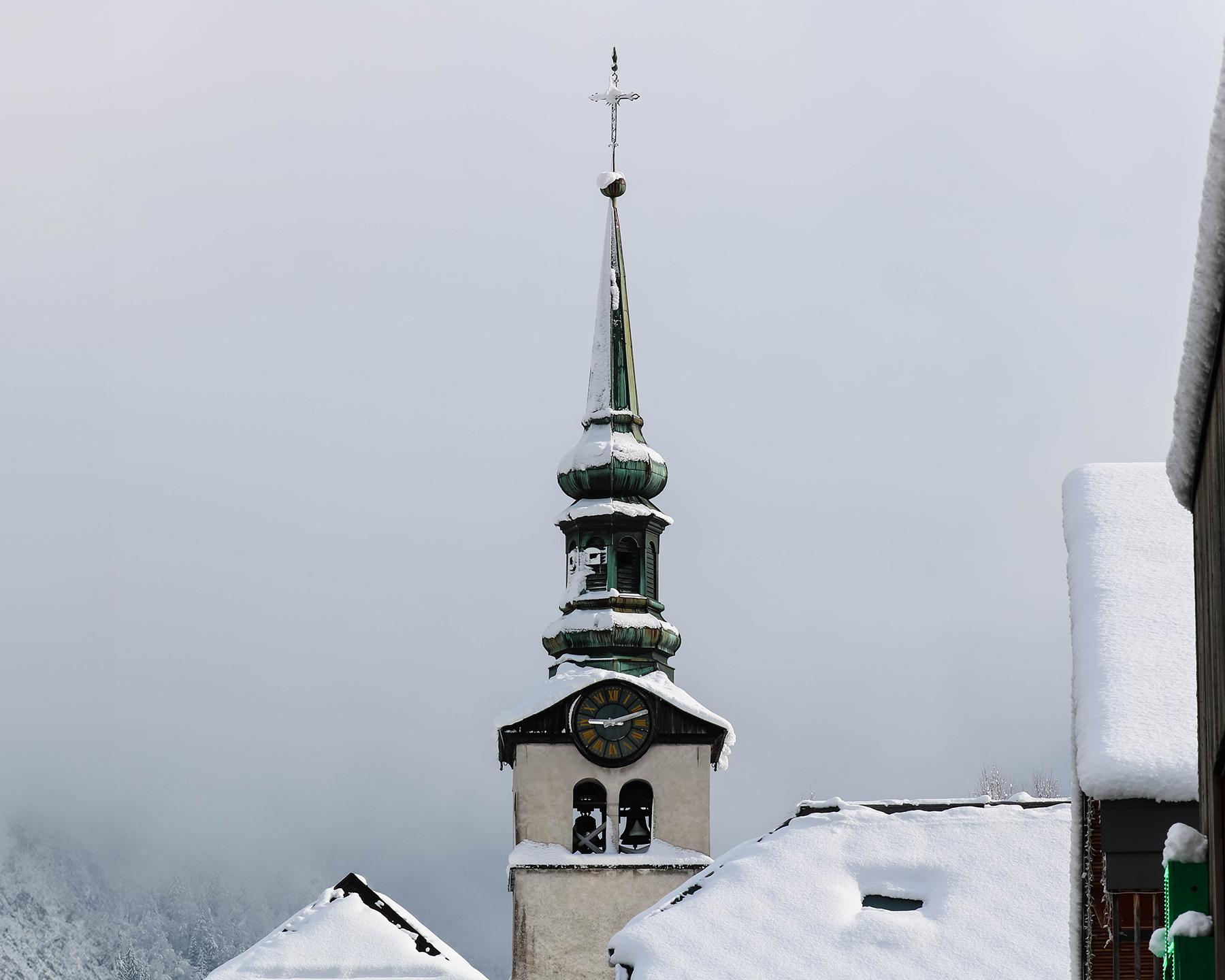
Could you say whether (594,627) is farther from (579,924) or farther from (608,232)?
(608,232)

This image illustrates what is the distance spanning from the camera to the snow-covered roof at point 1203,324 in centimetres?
984

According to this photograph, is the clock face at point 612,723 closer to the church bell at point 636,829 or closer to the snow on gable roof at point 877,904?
the church bell at point 636,829

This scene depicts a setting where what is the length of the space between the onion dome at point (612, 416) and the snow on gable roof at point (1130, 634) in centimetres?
3195

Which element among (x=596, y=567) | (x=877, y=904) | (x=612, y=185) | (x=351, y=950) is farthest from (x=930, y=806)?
(x=612, y=185)

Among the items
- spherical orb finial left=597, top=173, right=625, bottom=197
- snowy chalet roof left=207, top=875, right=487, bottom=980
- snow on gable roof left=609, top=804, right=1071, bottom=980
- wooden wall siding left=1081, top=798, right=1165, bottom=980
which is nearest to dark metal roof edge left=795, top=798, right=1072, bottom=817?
snow on gable roof left=609, top=804, right=1071, bottom=980

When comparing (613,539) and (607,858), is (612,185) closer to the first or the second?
(613,539)

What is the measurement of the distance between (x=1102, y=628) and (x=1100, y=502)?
239 centimetres

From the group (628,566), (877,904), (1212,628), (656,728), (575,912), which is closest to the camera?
(1212,628)

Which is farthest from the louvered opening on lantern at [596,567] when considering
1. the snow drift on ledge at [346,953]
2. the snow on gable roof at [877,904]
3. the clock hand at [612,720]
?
the snow on gable roof at [877,904]

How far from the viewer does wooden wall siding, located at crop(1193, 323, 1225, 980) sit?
11.3 m

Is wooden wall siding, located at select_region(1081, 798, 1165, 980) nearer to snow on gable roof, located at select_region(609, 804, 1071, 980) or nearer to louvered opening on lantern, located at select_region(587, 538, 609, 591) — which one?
snow on gable roof, located at select_region(609, 804, 1071, 980)

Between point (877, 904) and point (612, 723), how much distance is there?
1813cm

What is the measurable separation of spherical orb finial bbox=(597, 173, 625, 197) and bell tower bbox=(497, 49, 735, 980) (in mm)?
7402

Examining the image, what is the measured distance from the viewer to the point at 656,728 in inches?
1948
